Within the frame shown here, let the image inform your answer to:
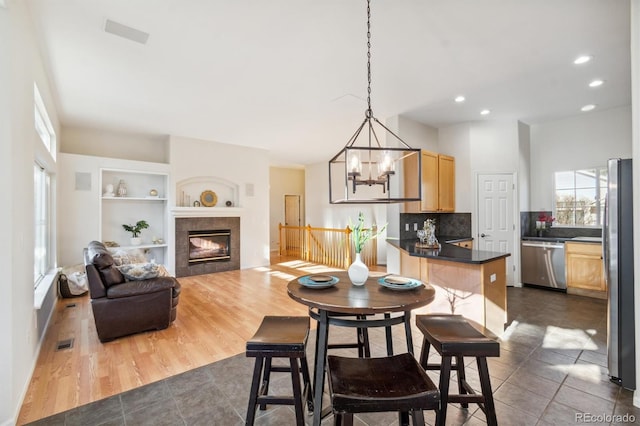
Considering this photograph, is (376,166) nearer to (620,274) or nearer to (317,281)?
(620,274)

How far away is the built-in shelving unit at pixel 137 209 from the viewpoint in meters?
5.82

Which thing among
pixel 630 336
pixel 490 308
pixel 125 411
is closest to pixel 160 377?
pixel 125 411

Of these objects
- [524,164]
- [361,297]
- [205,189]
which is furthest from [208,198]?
[524,164]

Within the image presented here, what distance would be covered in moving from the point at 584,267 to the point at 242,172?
6.66m

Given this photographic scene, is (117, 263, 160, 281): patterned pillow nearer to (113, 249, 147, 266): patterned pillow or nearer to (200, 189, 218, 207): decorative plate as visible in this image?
(113, 249, 147, 266): patterned pillow

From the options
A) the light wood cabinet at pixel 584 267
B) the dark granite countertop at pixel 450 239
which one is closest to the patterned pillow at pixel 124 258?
the dark granite countertop at pixel 450 239

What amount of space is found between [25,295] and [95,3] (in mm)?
2328

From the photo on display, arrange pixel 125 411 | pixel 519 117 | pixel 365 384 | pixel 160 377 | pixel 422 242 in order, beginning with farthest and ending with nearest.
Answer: pixel 519 117
pixel 422 242
pixel 160 377
pixel 125 411
pixel 365 384

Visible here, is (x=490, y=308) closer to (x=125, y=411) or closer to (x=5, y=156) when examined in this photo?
(x=125, y=411)

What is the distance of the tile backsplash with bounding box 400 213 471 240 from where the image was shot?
4.90 m

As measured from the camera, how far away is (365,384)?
53.9 inches

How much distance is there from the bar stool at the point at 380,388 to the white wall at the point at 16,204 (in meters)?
2.08

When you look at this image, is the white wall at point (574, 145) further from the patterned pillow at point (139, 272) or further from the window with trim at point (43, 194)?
the window with trim at point (43, 194)

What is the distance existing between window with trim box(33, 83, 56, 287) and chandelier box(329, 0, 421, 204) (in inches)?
127
